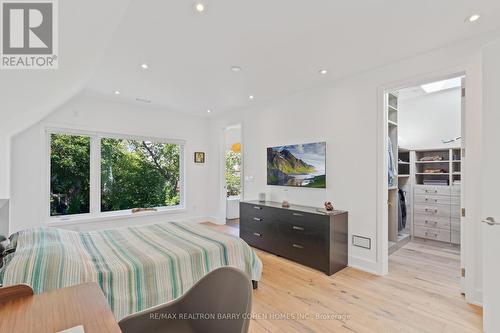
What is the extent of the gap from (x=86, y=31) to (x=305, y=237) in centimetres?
303

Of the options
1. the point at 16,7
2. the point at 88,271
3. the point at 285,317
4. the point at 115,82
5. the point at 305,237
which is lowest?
the point at 285,317

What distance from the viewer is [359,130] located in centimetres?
321

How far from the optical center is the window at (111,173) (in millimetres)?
4145

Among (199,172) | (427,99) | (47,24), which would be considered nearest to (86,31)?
(47,24)

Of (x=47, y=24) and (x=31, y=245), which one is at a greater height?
(x=47, y=24)

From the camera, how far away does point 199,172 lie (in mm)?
5750

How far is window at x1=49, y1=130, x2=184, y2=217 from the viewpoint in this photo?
4145 millimetres

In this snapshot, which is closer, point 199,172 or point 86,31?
point 86,31

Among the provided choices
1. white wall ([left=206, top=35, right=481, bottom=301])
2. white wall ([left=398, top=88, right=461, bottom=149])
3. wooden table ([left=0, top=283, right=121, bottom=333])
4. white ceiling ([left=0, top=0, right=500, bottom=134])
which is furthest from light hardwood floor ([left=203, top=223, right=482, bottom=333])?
white ceiling ([left=0, top=0, right=500, bottom=134])

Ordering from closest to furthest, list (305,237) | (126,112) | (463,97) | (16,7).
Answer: (16,7), (463,97), (305,237), (126,112)

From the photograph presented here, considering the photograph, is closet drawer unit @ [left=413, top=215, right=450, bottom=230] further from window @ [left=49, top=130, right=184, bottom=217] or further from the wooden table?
the wooden table

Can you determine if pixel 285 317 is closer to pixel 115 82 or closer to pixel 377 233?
pixel 377 233


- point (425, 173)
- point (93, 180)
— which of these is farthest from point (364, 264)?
point (93, 180)

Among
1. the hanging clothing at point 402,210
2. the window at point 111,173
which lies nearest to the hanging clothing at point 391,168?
the hanging clothing at point 402,210
